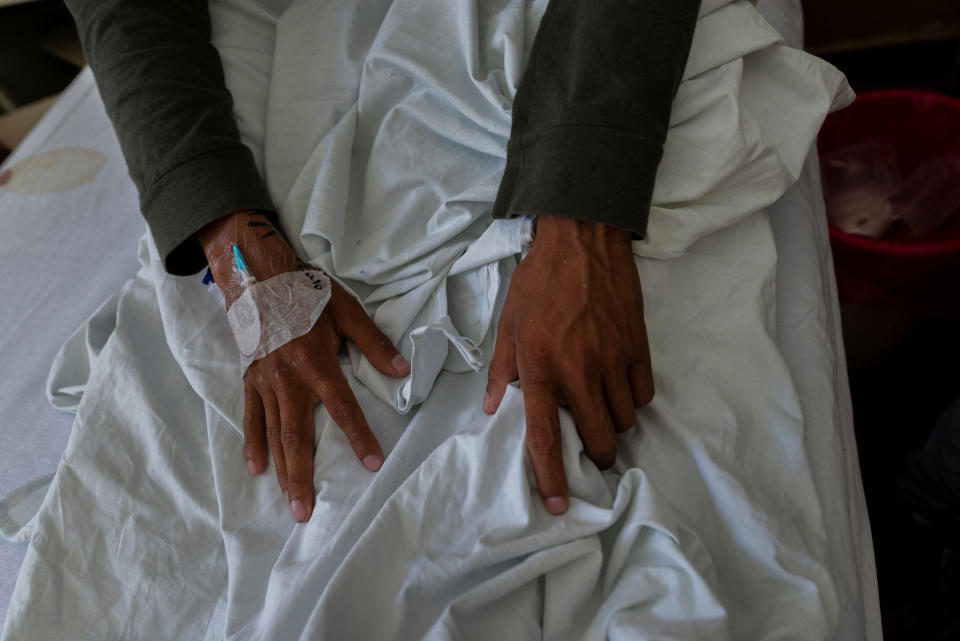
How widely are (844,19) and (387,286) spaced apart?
63.2 inches

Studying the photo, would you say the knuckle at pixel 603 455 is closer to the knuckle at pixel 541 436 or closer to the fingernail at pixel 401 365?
the knuckle at pixel 541 436

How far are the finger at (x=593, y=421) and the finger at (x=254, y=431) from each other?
317mm

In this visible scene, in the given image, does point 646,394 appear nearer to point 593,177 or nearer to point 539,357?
point 539,357

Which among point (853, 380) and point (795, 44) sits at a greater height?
point (795, 44)

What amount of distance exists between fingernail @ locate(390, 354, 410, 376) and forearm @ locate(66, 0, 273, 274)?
0.24 m

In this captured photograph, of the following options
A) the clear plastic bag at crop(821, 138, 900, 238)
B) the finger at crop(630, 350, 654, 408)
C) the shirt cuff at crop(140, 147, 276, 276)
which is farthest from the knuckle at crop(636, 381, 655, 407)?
the clear plastic bag at crop(821, 138, 900, 238)

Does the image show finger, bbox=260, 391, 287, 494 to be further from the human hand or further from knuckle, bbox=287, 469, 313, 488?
the human hand

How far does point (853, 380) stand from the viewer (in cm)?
128

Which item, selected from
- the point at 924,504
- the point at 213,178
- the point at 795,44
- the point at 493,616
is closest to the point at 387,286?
the point at 213,178

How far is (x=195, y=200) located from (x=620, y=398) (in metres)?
0.52

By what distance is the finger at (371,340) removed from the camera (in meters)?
0.65

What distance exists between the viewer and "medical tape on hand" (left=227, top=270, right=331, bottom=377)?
658 millimetres

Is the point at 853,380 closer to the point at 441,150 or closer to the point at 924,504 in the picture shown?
the point at 924,504

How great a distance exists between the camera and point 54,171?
1071 millimetres
